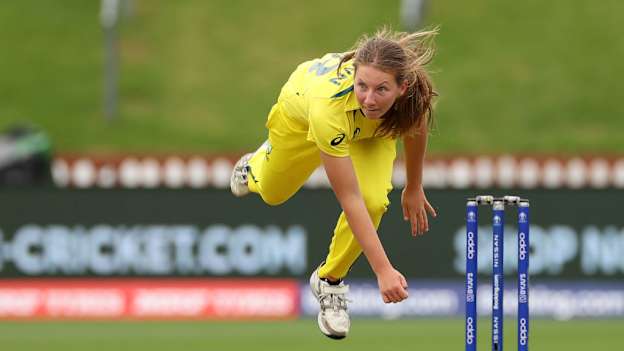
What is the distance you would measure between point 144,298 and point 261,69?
518 inches

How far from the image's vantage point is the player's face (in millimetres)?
6410

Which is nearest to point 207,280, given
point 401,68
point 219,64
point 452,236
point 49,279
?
point 49,279

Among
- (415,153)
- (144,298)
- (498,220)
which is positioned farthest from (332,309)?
(144,298)

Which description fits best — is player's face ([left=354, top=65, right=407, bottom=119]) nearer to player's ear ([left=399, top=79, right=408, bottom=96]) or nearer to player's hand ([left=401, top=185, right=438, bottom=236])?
player's ear ([left=399, top=79, right=408, bottom=96])

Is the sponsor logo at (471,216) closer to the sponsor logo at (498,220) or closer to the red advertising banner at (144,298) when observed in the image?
the sponsor logo at (498,220)

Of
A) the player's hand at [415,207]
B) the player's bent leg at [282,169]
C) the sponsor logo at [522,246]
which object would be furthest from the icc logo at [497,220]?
the player's bent leg at [282,169]

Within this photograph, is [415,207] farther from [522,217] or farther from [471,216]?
[522,217]

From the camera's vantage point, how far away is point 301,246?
13.4m

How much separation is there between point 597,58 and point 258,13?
6056mm

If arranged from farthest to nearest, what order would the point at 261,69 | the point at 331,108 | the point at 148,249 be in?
the point at 261,69, the point at 148,249, the point at 331,108

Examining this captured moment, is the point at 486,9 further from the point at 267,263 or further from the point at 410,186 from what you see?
the point at 410,186

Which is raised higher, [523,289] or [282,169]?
[282,169]

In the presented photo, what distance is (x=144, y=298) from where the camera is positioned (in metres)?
13.5

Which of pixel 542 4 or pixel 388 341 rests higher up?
pixel 542 4
